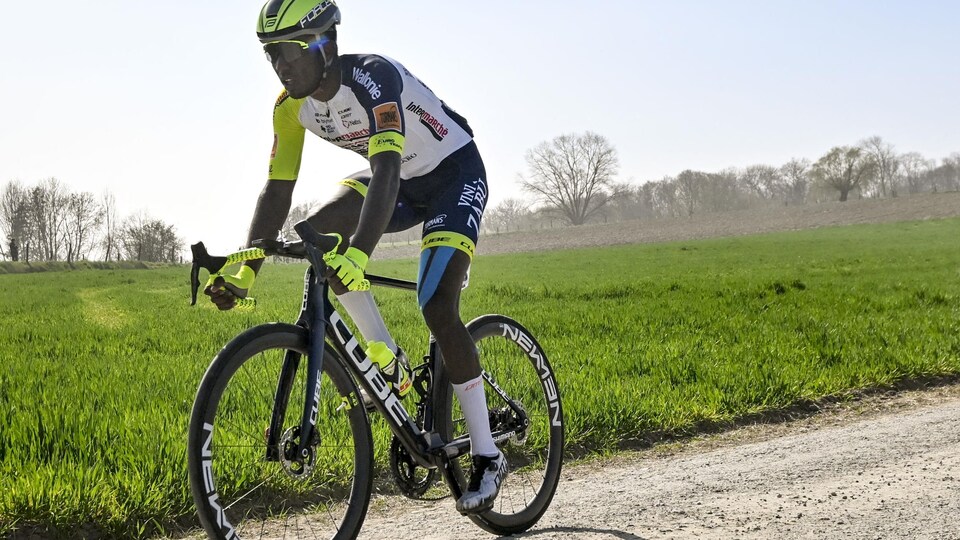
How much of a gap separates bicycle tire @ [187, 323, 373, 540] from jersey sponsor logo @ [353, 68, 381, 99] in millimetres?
1138

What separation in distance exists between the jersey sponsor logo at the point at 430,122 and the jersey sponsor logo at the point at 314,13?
2.03 ft

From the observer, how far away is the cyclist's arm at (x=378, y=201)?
3.23 m

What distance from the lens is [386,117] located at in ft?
11.6

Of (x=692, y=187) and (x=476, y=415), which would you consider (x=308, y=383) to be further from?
(x=692, y=187)

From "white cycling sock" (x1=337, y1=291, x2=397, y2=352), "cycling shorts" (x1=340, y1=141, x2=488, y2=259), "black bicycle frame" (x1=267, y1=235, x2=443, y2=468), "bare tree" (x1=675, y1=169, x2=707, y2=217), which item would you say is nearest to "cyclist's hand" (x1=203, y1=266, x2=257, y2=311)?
"black bicycle frame" (x1=267, y1=235, x2=443, y2=468)

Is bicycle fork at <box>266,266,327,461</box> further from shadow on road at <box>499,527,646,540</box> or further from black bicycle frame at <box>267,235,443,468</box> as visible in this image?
shadow on road at <box>499,527,646,540</box>

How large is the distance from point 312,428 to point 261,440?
19cm

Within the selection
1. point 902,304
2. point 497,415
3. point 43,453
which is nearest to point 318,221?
point 497,415

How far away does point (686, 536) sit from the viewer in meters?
3.76

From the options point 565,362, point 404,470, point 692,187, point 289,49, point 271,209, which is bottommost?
point 565,362

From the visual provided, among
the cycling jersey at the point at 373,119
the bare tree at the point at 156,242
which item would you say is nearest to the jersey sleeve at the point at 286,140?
the cycling jersey at the point at 373,119

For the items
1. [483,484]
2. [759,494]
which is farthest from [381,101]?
[759,494]

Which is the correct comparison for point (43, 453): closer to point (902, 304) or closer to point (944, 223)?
point (902, 304)

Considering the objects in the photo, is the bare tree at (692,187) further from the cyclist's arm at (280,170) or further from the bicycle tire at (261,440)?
the bicycle tire at (261,440)
